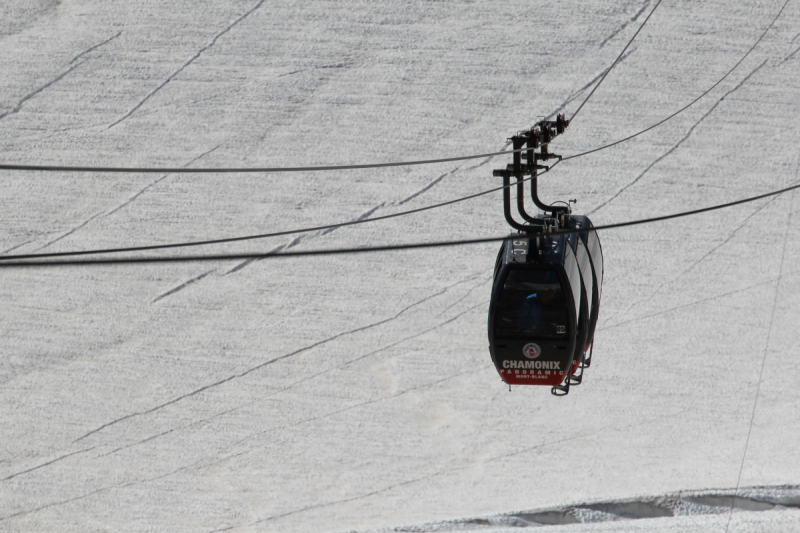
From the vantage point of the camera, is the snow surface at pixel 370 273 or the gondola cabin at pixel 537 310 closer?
the gondola cabin at pixel 537 310

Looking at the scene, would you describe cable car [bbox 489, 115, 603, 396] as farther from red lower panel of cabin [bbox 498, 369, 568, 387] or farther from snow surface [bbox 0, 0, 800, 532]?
snow surface [bbox 0, 0, 800, 532]

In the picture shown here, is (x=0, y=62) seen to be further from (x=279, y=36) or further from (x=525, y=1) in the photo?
(x=525, y=1)

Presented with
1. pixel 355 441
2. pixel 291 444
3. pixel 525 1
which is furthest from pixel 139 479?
pixel 525 1

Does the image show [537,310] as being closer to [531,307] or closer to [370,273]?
[531,307]

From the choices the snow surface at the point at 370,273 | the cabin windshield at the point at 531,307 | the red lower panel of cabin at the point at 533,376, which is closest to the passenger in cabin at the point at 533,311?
the cabin windshield at the point at 531,307

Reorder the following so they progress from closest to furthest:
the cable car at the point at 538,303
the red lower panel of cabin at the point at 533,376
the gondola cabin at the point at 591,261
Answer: the cable car at the point at 538,303 < the red lower panel of cabin at the point at 533,376 < the gondola cabin at the point at 591,261

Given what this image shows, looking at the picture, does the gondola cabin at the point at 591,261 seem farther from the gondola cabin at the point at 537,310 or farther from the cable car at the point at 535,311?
the cable car at the point at 535,311

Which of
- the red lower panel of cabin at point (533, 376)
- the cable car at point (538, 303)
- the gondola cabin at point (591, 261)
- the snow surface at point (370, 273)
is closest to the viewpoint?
the cable car at point (538, 303)
